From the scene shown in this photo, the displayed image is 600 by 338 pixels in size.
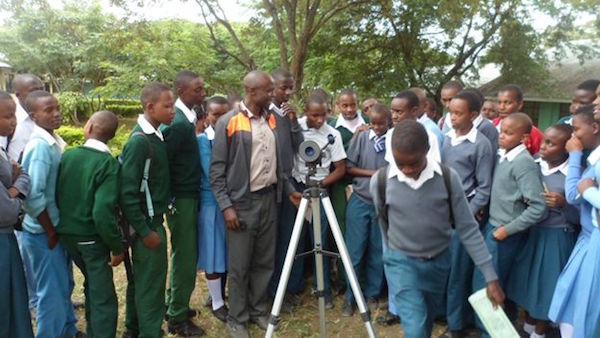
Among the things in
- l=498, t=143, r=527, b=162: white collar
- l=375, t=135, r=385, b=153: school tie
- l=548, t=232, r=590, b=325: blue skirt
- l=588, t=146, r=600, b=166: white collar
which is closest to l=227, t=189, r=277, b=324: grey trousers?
l=375, t=135, r=385, b=153: school tie

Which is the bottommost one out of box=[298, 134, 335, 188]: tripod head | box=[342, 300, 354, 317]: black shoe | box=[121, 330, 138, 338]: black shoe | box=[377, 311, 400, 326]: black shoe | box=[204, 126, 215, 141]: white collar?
box=[377, 311, 400, 326]: black shoe

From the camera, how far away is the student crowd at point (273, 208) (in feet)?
7.89

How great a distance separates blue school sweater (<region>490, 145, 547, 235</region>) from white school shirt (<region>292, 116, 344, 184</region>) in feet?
4.04

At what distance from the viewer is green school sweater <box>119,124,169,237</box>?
9.20 feet

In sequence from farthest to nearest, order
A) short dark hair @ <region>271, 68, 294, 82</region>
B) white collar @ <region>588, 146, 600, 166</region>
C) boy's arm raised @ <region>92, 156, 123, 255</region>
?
short dark hair @ <region>271, 68, 294, 82</region>, boy's arm raised @ <region>92, 156, 123, 255</region>, white collar @ <region>588, 146, 600, 166</region>

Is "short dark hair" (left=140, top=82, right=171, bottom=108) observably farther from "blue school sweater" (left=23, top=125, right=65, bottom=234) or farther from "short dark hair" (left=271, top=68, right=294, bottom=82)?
"short dark hair" (left=271, top=68, right=294, bottom=82)

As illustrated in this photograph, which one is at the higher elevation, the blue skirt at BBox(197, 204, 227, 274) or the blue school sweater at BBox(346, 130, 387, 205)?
the blue school sweater at BBox(346, 130, 387, 205)

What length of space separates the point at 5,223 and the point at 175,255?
1.18 metres

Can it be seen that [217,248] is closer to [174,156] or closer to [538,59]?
[174,156]

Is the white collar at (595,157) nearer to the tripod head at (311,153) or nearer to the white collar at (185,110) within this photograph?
the tripod head at (311,153)

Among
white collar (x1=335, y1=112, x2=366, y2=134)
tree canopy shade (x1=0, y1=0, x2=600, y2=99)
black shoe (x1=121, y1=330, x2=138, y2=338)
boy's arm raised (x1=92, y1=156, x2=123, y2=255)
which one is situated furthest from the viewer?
tree canopy shade (x1=0, y1=0, x2=600, y2=99)

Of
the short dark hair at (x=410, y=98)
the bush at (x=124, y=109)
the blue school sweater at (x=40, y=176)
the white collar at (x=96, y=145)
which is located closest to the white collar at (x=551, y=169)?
the short dark hair at (x=410, y=98)

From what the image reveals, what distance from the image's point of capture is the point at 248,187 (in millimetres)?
3316

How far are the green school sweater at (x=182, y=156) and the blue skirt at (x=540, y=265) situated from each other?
2414 millimetres
